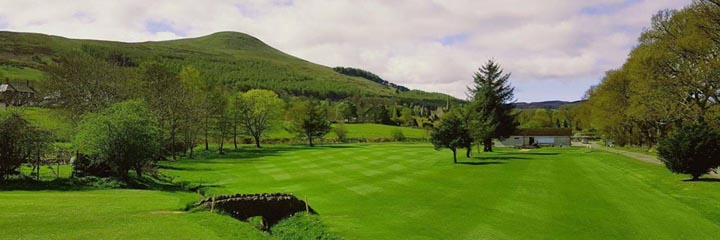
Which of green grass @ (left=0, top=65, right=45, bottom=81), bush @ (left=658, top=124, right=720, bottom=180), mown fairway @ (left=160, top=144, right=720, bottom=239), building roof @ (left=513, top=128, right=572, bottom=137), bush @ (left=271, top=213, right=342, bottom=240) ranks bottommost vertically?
bush @ (left=271, top=213, right=342, bottom=240)

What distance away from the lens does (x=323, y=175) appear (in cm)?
3816

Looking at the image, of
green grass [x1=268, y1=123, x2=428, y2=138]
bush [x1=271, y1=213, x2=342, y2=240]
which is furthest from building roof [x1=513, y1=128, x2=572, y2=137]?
bush [x1=271, y1=213, x2=342, y2=240]

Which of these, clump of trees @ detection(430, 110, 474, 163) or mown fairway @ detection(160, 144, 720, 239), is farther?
clump of trees @ detection(430, 110, 474, 163)

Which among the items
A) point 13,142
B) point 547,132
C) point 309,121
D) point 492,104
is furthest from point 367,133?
point 13,142

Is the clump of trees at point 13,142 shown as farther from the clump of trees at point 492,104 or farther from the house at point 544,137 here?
the house at point 544,137

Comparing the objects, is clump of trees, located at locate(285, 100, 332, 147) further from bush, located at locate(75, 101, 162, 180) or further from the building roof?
bush, located at locate(75, 101, 162, 180)

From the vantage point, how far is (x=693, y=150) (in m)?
27.9

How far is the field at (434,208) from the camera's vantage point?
635 inches

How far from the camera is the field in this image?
16141 millimetres

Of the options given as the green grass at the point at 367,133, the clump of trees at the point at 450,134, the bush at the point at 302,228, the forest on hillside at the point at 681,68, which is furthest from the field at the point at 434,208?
the green grass at the point at 367,133

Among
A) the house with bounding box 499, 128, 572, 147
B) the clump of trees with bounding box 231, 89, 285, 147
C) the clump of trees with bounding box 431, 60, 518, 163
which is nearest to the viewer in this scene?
the clump of trees with bounding box 431, 60, 518, 163

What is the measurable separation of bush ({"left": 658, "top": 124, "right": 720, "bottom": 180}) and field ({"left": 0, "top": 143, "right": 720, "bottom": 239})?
1113 millimetres

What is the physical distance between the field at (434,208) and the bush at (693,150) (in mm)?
1113

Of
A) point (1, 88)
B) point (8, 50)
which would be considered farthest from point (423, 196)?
point (8, 50)
